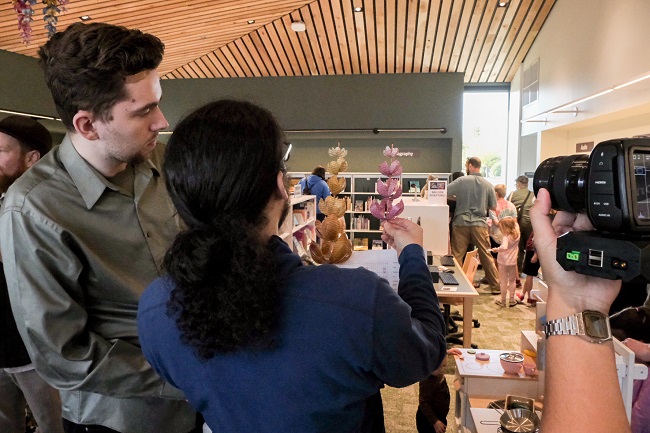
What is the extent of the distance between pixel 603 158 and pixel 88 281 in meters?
1.22

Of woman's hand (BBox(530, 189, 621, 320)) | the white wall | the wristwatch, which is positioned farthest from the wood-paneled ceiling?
the wristwatch

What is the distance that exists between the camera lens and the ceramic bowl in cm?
163

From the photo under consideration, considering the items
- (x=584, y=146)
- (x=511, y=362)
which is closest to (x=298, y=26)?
(x=584, y=146)

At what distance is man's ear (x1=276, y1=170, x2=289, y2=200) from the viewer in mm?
862

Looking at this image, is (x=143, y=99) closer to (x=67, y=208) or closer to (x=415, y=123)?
(x=67, y=208)

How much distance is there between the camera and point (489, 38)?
354 inches

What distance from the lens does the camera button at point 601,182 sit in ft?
2.48

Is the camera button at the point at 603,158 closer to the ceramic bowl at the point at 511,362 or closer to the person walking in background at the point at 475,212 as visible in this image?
the ceramic bowl at the point at 511,362

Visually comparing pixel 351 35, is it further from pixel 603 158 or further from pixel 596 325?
pixel 596 325

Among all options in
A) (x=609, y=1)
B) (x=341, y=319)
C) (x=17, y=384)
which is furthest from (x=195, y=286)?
(x=609, y=1)

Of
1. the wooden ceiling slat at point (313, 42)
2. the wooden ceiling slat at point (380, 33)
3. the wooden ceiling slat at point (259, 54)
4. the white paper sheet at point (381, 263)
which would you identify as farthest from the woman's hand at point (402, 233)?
the wooden ceiling slat at point (259, 54)

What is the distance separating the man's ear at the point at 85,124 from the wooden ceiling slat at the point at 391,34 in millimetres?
7943

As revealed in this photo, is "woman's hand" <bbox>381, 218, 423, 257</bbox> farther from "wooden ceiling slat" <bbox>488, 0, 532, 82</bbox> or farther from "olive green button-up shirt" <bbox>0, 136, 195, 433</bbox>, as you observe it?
"wooden ceiling slat" <bbox>488, 0, 532, 82</bbox>

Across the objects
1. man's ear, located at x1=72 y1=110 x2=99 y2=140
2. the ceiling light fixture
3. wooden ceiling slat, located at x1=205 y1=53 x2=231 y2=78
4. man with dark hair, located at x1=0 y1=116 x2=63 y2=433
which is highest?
the ceiling light fixture
